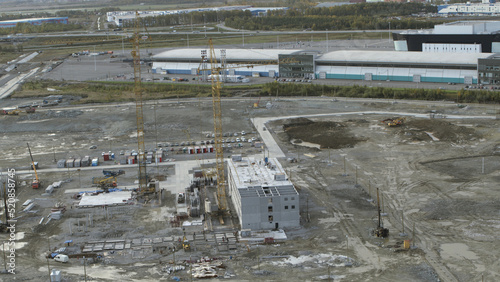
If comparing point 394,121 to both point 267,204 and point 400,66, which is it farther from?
point 267,204

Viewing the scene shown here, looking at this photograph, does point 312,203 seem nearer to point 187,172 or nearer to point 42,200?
point 187,172

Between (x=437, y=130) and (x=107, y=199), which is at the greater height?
(x=437, y=130)

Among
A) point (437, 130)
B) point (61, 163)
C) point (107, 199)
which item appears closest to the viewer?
point (107, 199)

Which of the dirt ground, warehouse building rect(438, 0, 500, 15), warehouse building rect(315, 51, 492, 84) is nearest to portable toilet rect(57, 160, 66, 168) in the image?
the dirt ground

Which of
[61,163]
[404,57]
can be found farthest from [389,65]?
[61,163]

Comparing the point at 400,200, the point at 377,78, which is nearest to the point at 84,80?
the point at 377,78

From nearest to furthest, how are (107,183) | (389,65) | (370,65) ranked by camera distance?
1. (107,183)
2. (389,65)
3. (370,65)
